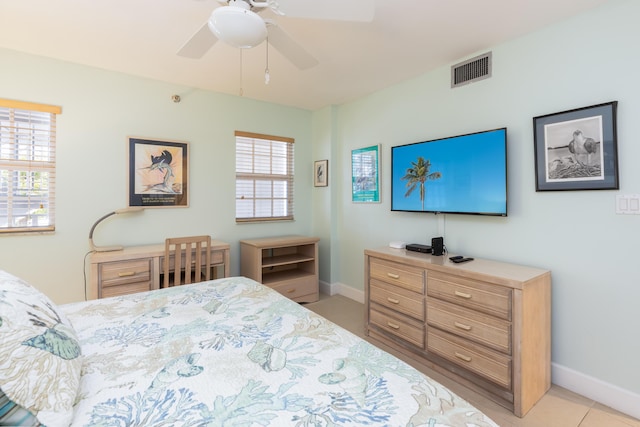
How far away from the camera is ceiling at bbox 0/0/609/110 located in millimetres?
1984

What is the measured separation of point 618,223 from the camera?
188cm

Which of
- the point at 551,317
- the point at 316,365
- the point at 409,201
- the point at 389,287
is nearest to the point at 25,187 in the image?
the point at 316,365

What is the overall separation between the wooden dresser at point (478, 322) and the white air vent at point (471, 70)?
1532 mm

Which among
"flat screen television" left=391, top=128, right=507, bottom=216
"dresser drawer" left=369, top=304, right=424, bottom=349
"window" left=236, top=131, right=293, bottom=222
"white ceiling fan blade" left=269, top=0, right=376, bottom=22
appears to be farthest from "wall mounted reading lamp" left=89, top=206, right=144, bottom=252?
"flat screen television" left=391, top=128, right=507, bottom=216

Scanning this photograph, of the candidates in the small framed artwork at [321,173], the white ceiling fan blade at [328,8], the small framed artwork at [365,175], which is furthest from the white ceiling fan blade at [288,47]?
the small framed artwork at [321,173]

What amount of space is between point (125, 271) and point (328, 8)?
8.59 ft

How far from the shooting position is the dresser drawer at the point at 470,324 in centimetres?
190

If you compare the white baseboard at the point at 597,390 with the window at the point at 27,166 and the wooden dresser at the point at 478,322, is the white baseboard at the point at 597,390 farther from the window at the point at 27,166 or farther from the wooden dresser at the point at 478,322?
the window at the point at 27,166

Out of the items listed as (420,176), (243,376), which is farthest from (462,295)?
(243,376)

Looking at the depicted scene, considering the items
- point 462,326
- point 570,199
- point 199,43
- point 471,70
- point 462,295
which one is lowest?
point 462,326

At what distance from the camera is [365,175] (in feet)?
12.0

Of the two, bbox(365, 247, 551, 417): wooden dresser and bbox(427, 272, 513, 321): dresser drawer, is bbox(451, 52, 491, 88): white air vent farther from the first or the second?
bbox(427, 272, 513, 321): dresser drawer

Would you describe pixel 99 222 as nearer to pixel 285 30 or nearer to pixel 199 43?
pixel 199 43

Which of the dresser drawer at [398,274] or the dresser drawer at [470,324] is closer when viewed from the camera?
the dresser drawer at [470,324]
